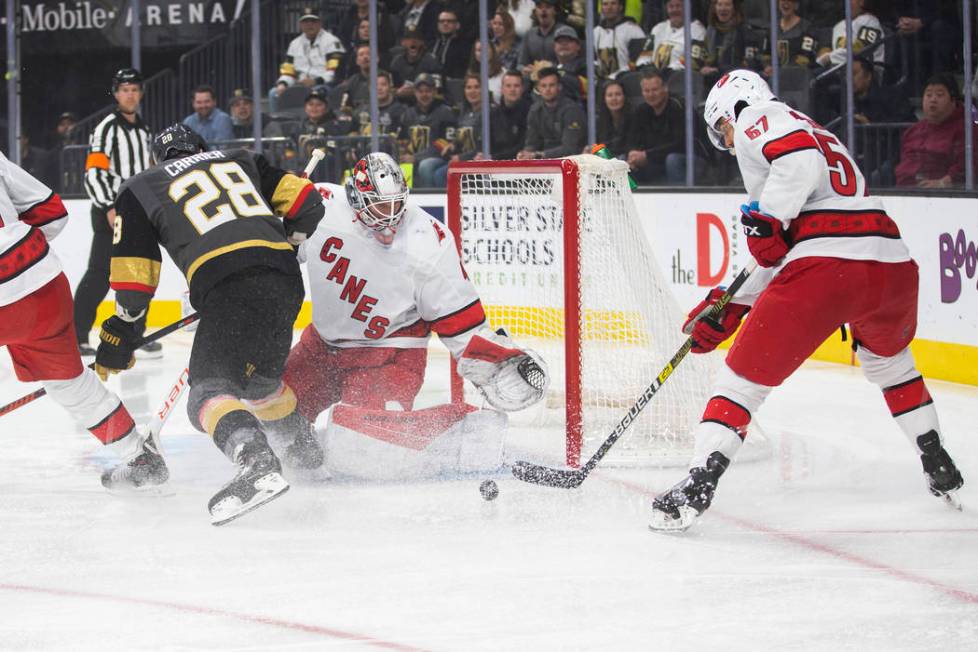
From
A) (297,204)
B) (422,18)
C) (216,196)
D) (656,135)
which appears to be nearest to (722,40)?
(656,135)

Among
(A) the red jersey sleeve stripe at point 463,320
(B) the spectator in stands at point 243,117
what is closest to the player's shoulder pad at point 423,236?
(A) the red jersey sleeve stripe at point 463,320

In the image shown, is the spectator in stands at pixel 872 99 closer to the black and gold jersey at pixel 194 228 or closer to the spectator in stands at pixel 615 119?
the spectator in stands at pixel 615 119

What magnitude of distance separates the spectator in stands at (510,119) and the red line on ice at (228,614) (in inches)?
185

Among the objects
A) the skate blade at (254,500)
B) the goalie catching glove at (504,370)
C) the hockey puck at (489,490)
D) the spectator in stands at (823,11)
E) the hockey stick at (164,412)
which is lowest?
the hockey puck at (489,490)

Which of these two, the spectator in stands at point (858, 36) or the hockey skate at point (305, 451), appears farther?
the spectator in stands at point (858, 36)

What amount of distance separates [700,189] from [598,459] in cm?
289

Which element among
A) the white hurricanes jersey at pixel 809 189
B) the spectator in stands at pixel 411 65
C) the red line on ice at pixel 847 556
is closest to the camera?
the red line on ice at pixel 847 556

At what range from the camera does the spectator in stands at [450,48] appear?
25.1 feet

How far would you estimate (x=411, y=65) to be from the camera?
25.6 feet

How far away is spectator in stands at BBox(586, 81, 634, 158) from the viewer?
6840mm

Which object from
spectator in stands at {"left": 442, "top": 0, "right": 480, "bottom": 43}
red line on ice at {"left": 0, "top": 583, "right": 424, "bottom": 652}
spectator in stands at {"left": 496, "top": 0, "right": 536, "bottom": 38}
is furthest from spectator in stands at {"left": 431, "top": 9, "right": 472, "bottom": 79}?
red line on ice at {"left": 0, "top": 583, "right": 424, "bottom": 652}

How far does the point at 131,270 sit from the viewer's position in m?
3.41

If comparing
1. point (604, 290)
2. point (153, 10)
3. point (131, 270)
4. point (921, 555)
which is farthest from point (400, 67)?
point (921, 555)

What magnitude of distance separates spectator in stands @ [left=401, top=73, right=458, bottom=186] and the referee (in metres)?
1.82
